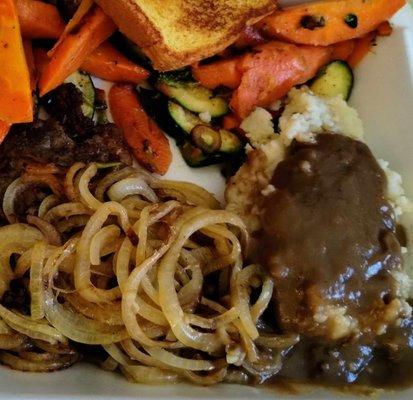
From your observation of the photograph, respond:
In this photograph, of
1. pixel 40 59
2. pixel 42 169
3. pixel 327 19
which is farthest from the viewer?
pixel 327 19

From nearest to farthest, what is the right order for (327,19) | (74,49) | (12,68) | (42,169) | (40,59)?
(12,68)
(42,169)
(74,49)
(40,59)
(327,19)

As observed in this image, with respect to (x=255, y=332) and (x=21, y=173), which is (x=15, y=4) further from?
(x=255, y=332)

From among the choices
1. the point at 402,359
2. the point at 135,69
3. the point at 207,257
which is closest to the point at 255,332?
the point at 207,257

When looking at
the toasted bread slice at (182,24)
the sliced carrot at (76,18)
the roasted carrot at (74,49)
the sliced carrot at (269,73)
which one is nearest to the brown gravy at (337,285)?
the sliced carrot at (269,73)

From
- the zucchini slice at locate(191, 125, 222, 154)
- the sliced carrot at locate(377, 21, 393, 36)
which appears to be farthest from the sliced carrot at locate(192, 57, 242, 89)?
the sliced carrot at locate(377, 21, 393, 36)

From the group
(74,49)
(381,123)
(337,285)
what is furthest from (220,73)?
(337,285)

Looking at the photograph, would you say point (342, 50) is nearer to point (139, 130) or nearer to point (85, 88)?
point (139, 130)
